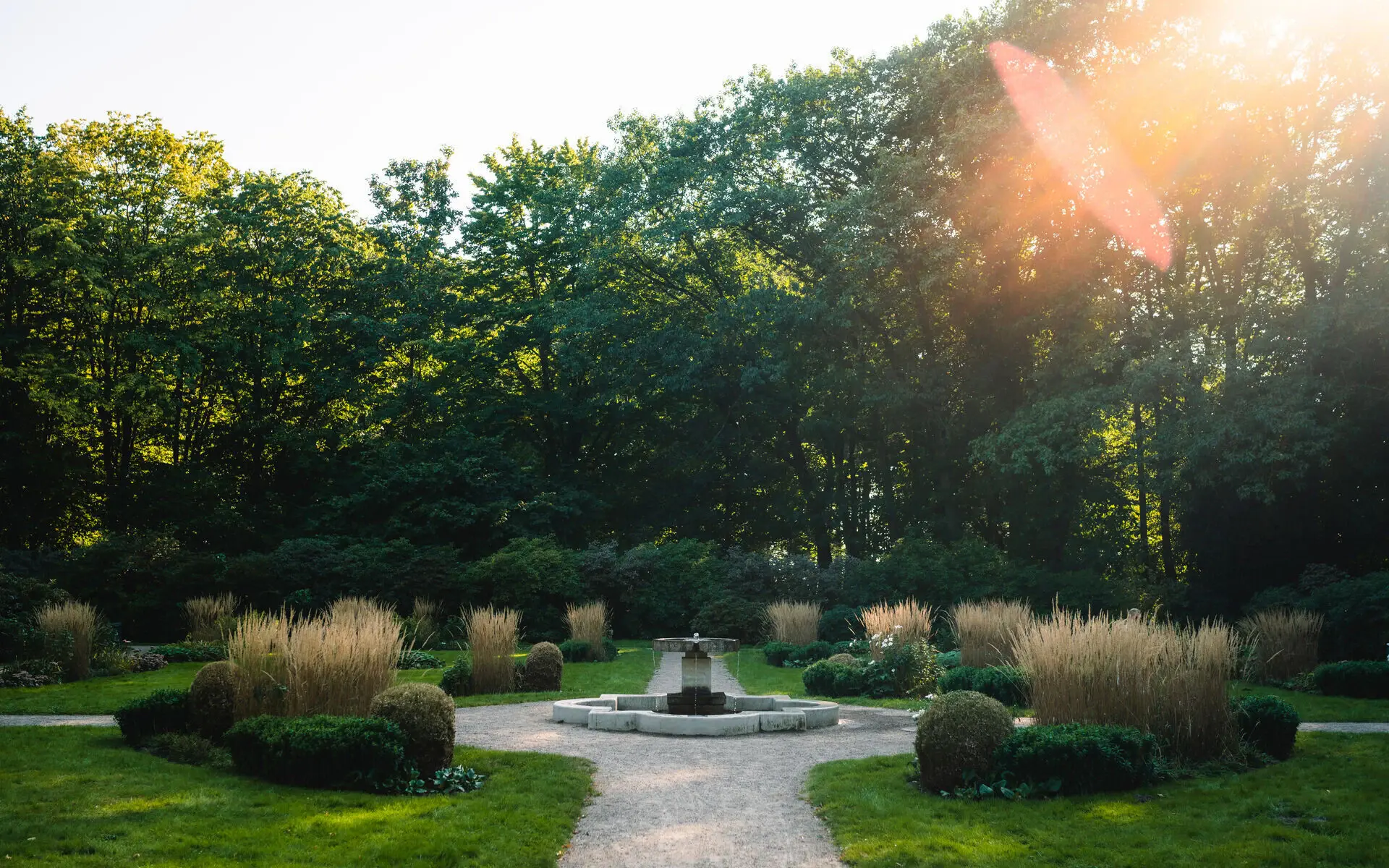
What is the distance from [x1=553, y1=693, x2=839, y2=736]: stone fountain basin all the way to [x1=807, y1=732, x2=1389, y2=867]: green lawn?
3.16 meters

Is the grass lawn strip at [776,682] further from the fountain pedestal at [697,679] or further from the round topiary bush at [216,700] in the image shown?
the round topiary bush at [216,700]

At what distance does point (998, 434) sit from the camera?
25.9 meters

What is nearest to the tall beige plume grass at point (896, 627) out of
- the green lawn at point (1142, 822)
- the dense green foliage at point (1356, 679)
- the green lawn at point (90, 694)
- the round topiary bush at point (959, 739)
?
the dense green foliage at point (1356, 679)

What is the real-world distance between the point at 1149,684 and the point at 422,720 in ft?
20.5

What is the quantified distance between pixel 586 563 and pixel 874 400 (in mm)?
9578

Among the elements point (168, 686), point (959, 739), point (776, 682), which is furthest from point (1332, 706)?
point (168, 686)

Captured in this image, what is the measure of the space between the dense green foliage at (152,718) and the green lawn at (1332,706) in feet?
35.6

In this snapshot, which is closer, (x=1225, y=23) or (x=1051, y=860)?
(x=1051, y=860)

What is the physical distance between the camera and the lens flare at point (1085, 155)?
24.4 m

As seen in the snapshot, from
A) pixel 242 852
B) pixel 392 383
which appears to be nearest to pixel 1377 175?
pixel 242 852

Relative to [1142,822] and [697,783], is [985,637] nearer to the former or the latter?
[697,783]

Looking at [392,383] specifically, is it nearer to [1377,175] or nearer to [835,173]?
[835,173]

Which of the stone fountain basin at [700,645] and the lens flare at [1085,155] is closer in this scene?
the stone fountain basin at [700,645]

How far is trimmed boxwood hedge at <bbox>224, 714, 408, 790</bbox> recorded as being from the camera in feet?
26.4
